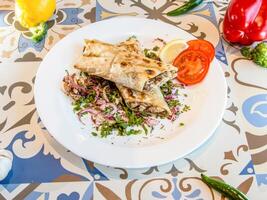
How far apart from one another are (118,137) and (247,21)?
60 centimetres

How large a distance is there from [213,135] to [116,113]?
283 mm

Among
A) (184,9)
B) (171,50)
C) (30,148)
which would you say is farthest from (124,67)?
(184,9)

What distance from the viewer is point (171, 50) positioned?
4.02 ft

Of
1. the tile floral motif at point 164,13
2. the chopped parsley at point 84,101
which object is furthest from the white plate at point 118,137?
the tile floral motif at point 164,13

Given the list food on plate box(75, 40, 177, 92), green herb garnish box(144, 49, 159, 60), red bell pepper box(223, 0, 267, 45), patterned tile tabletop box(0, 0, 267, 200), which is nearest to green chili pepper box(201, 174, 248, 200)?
patterned tile tabletop box(0, 0, 267, 200)

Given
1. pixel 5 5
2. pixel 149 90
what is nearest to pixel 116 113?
pixel 149 90

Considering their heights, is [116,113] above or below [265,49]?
below

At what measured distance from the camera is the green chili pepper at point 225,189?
970mm

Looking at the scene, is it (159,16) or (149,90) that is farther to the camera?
(159,16)

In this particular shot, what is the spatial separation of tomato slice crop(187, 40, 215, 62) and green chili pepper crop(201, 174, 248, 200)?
382mm

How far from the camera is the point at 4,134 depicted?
109 centimetres

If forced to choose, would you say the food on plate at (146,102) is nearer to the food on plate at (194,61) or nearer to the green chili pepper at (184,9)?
the food on plate at (194,61)

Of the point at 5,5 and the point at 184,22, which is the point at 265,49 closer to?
the point at 184,22

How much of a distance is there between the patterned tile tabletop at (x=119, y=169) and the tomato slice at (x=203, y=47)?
0.33 ft
